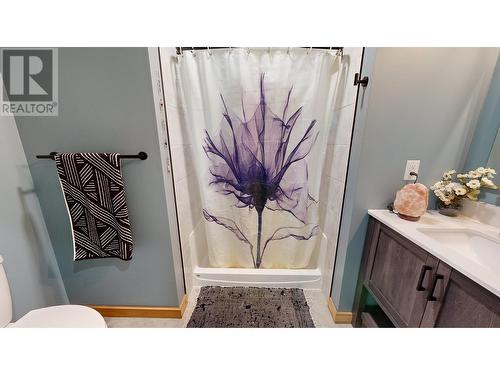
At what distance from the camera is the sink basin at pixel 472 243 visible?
0.87 meters

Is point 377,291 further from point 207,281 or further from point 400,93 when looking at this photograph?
point 207,281

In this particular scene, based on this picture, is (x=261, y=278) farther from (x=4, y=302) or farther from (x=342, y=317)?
(x=4, y=302)

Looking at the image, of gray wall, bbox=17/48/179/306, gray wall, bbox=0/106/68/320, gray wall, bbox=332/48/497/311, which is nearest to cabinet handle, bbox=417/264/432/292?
gray wall, bbox=332/48/497/311

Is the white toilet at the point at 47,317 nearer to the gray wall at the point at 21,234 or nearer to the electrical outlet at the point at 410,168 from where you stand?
the gray wall at the point at 21,234

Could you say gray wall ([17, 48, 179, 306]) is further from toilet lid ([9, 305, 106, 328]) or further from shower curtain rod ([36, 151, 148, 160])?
toilet lid ([9, 305, 106, 328])

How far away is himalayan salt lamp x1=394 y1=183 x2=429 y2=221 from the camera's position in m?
0.99

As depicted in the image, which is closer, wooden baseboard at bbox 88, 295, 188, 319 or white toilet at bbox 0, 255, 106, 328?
white toilet at bbox 0, 255, 106, 328

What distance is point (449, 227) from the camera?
0.97 m

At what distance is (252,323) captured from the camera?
1.31 m

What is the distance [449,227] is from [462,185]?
0.87 ft

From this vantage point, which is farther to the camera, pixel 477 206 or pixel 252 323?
pixel 252 323

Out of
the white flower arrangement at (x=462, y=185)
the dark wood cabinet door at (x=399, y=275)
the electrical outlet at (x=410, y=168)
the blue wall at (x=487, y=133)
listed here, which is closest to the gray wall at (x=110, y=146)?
the dark wood cabinet door at (x=399, y=275)

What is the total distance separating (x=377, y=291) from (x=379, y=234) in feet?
1.09

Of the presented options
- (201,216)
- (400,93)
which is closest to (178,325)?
(201,216)
